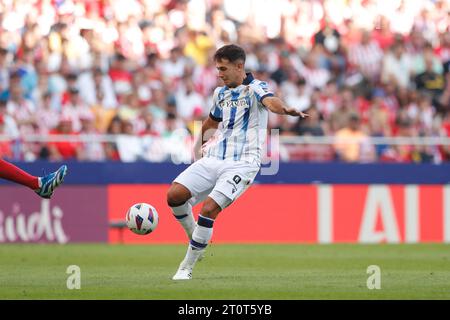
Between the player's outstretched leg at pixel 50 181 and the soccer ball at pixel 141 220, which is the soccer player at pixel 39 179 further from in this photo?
the soccer ball at pixel 141 220

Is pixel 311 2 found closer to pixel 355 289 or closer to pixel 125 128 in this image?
pixel 125 128

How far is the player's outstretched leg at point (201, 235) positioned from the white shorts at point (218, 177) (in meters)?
0.16

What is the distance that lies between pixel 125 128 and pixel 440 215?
6234 mm

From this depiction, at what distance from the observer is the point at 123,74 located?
77.4 feet

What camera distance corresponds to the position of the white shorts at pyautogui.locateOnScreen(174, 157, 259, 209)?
12.4 m

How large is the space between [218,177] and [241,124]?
0.65m

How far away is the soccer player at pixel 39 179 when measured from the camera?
42.4 feet

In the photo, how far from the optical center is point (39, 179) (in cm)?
1298

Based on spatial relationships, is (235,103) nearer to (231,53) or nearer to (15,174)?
(231,53)

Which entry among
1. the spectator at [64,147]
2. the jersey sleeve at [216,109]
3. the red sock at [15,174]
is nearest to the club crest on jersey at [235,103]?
the jersey sleeve at [216,109]

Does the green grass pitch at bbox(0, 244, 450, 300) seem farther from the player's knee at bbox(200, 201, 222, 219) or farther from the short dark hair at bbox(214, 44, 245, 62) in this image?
the short dark hair at bbox(214, 44, 245, 62)

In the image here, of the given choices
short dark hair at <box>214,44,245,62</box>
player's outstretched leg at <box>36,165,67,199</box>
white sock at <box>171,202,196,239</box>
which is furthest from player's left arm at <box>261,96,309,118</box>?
player's outstretched leg at <box>36,165,67,199</box>

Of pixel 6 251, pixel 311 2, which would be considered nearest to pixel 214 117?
pixel 6 251

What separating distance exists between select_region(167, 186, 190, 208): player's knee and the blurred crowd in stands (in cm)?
866
